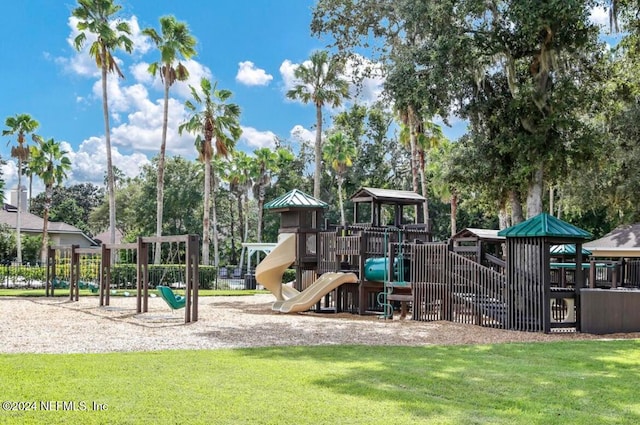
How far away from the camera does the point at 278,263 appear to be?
20672 millimetres

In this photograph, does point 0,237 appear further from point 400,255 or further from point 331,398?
point 331,398

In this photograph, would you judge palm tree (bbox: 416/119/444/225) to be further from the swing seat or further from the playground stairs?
the swing seat

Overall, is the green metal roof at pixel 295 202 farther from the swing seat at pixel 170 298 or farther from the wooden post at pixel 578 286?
the wooden post at pixel 578 286

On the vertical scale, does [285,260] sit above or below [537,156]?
below

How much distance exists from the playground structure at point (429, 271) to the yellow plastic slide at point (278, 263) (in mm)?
32

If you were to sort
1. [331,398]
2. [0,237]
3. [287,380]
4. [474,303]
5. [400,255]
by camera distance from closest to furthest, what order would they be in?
1. [331,398]
2. [287,380]
3. [474,303]
4. [400,255]
5. [0,237]

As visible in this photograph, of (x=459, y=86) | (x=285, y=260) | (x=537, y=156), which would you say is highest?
(x=459, y=86)

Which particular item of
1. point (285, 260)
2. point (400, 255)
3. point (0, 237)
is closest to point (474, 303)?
point (400, 255)

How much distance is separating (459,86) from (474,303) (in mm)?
7248

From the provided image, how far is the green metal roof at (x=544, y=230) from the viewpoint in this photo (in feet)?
47.5

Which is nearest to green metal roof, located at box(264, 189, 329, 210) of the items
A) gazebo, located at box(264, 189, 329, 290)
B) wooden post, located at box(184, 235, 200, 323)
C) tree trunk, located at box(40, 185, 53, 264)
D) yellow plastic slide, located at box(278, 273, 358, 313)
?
gazebo, located at box(264, 189, 329, 290)

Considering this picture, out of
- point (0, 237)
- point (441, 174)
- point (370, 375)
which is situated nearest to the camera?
point (370, 375)

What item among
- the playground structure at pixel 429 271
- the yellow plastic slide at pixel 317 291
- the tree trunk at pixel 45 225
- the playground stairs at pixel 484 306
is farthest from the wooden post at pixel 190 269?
the tree trunk at pixel 45 225

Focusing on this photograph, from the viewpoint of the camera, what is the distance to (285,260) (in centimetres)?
2062
